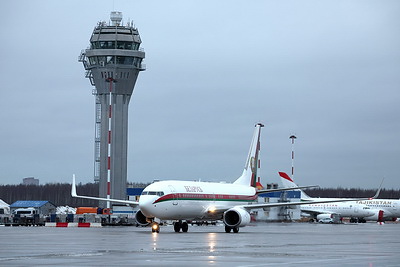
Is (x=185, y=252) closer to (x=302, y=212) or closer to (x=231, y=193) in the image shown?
(x=231, y=193)

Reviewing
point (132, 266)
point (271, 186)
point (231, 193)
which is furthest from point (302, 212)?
point (132, 266)

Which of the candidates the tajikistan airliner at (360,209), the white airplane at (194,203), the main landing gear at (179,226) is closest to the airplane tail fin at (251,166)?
the white airplane at (194,203)

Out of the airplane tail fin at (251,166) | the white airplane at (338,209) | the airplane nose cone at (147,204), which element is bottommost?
the airplane nose cone at (147,204)

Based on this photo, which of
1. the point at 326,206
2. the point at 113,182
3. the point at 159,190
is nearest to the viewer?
the point at 159,190

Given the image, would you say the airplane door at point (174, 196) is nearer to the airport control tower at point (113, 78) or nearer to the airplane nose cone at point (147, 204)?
the airplane nose cone at point (147, 204)

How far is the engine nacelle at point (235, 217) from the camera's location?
6038 cm

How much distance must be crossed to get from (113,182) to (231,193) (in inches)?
2846

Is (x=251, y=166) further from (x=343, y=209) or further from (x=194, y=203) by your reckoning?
(x=343, y=209)

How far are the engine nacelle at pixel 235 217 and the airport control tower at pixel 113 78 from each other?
71586 mm

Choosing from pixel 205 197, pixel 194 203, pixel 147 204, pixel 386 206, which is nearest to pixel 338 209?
pixel 386 206

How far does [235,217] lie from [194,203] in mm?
3407

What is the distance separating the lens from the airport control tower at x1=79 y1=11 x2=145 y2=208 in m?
132

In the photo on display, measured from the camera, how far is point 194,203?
197 ft

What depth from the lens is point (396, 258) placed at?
28.2 meters
